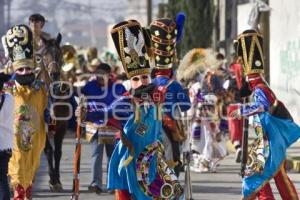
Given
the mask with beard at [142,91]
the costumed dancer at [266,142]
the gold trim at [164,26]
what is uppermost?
the gold trim at [164,26]

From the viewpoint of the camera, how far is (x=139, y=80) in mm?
10430

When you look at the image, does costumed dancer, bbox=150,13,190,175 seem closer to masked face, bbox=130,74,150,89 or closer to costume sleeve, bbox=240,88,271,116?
costume sleeve, bbox=240,88,271,116

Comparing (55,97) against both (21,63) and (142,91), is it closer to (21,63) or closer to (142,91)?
(21,63)

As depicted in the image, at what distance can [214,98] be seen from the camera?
18328 mm

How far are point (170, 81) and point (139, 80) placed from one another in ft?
6.55

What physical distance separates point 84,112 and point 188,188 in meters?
3.14

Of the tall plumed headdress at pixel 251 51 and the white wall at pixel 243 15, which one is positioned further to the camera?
the white wall at pixel 243 15

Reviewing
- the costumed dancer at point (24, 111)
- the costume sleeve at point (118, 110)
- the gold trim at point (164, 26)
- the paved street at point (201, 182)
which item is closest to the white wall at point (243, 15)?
the paved street at point (201, 182)

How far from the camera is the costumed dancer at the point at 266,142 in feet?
38.6

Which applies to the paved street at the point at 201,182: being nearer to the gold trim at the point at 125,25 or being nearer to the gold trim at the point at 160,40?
the gold trim at the point at 160,40

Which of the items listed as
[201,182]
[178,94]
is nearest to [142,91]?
[178,94]

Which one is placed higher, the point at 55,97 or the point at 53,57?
the point at 53,57

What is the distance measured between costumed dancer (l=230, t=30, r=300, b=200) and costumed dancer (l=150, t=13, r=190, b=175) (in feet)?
2.60

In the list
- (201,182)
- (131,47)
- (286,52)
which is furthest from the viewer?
(286,52)
